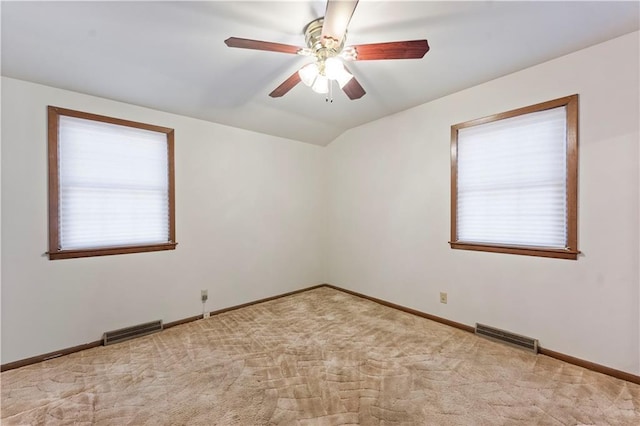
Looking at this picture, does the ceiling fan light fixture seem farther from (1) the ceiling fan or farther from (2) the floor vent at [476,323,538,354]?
(2) the floor vent at [476,323,538,354]

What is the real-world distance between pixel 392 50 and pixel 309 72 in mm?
581

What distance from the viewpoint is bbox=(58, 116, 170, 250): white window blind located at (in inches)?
104

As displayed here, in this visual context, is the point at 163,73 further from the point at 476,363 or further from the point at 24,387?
the point at 476,363

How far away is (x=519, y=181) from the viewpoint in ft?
8.71

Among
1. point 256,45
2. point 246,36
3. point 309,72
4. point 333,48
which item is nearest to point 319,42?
point 333,48

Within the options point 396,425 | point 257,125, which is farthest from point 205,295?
point 396,425

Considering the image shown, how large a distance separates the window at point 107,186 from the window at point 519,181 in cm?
341

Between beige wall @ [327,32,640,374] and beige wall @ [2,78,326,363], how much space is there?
112 centimetres

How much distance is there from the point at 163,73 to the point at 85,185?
138 cm

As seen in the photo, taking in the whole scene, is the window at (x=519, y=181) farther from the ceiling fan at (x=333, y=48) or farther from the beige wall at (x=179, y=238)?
the beige wall at (x=179, y=238)

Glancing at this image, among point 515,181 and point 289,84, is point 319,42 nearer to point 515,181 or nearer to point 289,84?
point 289,84

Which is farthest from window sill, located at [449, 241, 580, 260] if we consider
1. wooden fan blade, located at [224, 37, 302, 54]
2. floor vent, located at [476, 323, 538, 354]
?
wooden fan blade, located at [224, 37, 302, 54]

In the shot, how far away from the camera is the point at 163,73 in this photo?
2.53 meters

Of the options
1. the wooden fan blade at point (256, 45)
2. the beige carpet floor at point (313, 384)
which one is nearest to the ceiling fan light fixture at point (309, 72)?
the wooden fan blade at point (256, 45)
